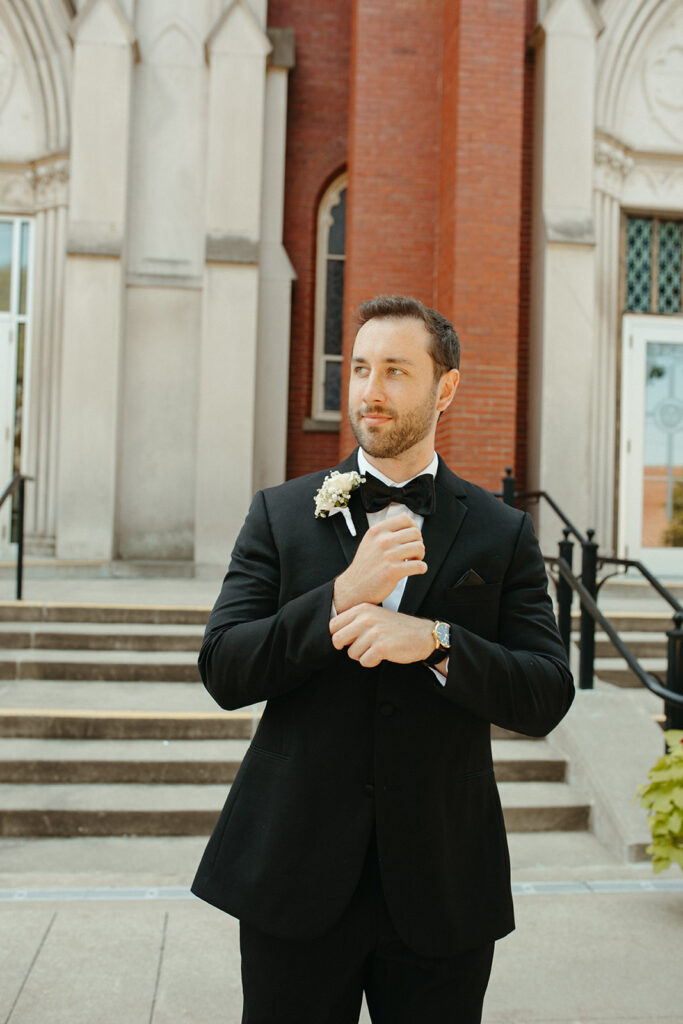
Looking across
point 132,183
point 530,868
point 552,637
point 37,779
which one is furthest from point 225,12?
point 552,637

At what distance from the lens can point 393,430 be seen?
1983 millimetres

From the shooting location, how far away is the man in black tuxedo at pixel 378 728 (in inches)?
74.8

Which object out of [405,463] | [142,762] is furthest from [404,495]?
[142,762]

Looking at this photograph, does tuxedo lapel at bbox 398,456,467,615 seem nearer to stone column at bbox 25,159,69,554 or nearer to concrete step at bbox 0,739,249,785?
concrete step at bbox 0,739,249,785

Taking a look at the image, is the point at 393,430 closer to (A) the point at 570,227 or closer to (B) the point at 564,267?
(B) the point at 564,267

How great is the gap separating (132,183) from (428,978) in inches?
450

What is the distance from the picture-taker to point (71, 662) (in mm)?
6965

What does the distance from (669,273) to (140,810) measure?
10114 mm

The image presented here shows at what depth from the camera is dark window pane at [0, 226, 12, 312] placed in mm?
12305

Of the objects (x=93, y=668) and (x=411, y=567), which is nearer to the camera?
(x=411, y=567)

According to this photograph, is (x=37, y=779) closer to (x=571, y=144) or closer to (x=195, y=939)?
(x=195, y=939)

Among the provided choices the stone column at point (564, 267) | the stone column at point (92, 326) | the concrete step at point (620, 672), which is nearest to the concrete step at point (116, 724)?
the concrete step at point (620, 672)

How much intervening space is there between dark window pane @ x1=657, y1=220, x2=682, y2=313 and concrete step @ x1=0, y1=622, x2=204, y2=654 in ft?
26.8

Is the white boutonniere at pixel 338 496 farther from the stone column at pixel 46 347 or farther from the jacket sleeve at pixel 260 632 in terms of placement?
the stone column at pixel 46 347
